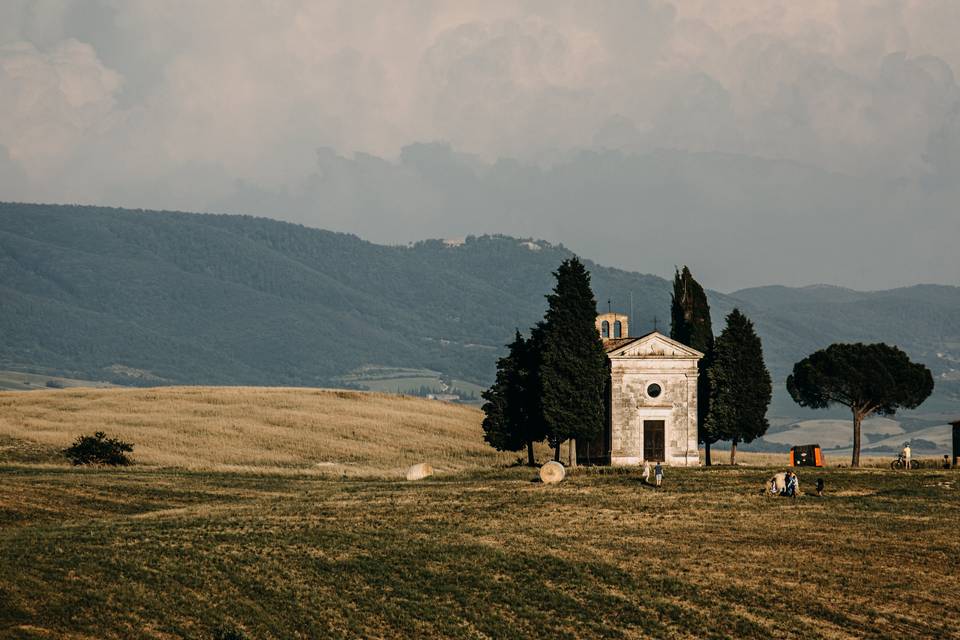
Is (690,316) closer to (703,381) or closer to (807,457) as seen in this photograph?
(703,381)

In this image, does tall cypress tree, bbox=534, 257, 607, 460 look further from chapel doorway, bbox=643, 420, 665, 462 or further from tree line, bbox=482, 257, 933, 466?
chapel doorway, bbox=643, 420, 665, 462

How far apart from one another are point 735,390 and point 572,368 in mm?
13446

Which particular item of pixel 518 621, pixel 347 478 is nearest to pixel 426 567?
pixel 518 621

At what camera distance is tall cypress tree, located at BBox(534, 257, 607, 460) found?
317ft

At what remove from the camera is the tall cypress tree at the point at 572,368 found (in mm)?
96625

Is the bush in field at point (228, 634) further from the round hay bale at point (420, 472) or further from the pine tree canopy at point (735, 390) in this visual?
the pine tree canopy at point (735, 390)

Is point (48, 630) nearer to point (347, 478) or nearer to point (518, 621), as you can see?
point (518, 621)

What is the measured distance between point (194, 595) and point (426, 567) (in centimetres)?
962

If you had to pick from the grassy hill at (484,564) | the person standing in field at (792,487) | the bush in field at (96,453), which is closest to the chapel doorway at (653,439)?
the grassy hill at (484,564)

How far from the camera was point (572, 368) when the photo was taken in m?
96.7

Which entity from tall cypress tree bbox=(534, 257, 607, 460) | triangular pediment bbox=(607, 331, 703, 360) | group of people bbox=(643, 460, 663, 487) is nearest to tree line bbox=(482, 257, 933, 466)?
tall cypress tree bbox=(534, 257, 607, 460)

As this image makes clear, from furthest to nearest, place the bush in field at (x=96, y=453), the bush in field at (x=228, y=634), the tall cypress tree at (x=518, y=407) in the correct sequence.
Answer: the tall cypress tree at (x=518, y=407) → the bush in field at (x=96, y=453) → the bush in field at (x=228, y=634)

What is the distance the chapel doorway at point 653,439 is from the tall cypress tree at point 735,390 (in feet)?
13.1

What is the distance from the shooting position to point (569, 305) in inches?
3880
